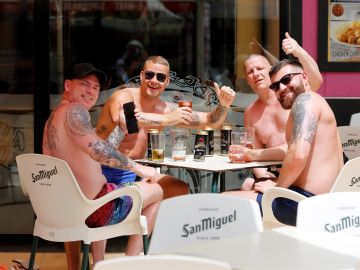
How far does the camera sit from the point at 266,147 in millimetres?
5133

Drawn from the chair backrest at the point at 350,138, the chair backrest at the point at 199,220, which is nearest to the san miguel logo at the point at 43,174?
the chair backrest at the point at 199,220

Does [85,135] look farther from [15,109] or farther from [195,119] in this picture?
[15,109]

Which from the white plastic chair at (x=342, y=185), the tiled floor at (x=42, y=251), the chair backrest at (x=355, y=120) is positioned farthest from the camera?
the chair backrest at (x=355, y=120)

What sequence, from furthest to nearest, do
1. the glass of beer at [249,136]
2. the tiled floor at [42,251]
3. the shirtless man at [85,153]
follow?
1. the tiled floor at [42,251]
2. the glass of beer at [249,136]
3. the shirtless man at [85,153]

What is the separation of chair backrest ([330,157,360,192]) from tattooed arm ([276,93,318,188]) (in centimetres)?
21

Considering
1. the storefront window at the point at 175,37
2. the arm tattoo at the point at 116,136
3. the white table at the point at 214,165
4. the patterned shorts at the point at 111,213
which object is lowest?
the patterned shorts at the point at 111,213

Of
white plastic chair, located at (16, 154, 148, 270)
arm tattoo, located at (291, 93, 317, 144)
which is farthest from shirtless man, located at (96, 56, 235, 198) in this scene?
arm tattoo, located at (291, 93, 317, 144)

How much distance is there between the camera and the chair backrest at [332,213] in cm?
300

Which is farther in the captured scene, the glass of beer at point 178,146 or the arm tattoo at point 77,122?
the glass of beer at point 178,146

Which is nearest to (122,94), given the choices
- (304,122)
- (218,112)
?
(218,112)

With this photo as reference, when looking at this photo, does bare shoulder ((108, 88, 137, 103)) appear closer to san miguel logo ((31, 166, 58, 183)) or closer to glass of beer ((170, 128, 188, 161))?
glass of beer ((170, 128, 188, 161))

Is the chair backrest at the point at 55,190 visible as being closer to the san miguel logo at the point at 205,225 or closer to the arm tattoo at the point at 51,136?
the arm tattoo at the point at 51,136

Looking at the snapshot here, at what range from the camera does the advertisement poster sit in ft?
18.7

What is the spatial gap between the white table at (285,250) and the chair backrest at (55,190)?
4.75ft
